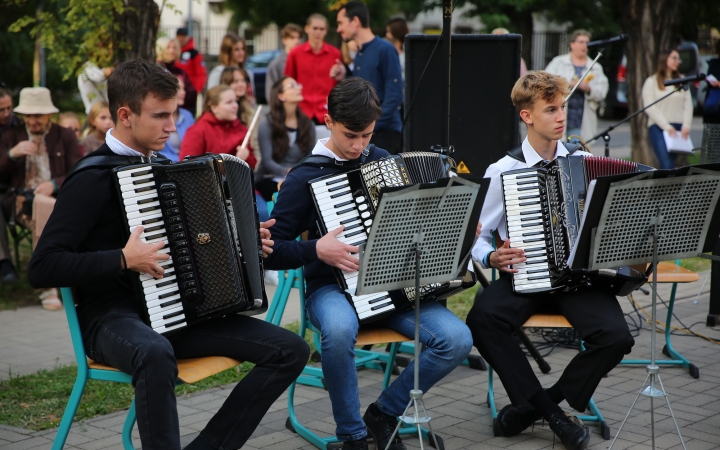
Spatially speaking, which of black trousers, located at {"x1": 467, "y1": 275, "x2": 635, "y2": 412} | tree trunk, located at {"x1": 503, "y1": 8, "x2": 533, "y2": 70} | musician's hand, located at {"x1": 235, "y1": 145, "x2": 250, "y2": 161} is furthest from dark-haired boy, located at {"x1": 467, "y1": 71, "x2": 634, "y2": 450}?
tree trunk, located at {"x1": 503, "y1": 8, "x2": 533, "y2": 70}

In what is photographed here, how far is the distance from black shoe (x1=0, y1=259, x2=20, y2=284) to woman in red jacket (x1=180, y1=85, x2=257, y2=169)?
1.61 metres

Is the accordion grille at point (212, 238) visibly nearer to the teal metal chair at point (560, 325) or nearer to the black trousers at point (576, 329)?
the black trousers at point (576, 329)

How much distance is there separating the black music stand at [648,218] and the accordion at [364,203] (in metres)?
0.68

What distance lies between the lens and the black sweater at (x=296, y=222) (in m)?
3.78

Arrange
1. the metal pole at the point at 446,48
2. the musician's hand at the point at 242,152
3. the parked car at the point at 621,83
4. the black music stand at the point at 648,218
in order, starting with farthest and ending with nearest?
the parked car at the point at 621,83, the musician's hand at the point at 242,152, the metal pole at the point at 446,48, the black music stand at the point at 648,218

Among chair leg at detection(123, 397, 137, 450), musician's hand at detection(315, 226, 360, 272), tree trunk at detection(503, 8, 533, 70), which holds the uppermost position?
tree trunk at detection(503, 8, 533, 70)

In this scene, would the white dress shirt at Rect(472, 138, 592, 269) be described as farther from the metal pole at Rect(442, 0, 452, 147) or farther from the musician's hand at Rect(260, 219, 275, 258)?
the musician's hand at Rect(260, 219, 275, 258)

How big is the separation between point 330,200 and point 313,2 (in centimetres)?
2390

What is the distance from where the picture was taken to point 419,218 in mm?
3281

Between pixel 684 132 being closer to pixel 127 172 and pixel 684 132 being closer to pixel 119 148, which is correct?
pixel 119 148

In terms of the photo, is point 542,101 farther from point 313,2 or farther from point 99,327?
point 313,2

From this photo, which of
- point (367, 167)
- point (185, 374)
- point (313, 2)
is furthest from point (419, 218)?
point (313, 2)

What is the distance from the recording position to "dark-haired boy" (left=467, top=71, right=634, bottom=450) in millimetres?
3889

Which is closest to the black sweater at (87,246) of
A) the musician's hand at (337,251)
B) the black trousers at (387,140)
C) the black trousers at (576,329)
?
the musician's hand at (337,251)
